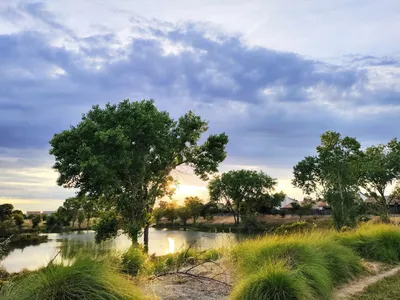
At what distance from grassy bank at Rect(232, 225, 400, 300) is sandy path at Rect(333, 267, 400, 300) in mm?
175

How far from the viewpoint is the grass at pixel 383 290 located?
767 cm

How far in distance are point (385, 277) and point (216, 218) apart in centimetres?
7230

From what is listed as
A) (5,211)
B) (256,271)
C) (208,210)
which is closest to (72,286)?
(256,271)

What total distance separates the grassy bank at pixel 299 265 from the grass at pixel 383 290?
0.68 metres

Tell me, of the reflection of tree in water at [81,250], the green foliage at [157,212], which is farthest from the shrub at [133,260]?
the green foliage at [157,212]

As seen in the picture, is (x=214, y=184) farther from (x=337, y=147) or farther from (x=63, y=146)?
(x=63, y=146)

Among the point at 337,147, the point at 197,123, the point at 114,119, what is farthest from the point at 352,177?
the point at 114,119

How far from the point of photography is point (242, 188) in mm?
60125

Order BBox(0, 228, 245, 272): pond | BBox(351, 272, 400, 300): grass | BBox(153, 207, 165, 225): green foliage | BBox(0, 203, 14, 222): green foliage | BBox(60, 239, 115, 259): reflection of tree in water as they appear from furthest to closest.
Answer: BBox(0, 203, 14, 222): green foliage < BBox(153, 207, 165, 225): green foliage < BBox(351, 272, 400, 300): grass < BBox(0, 228, 245, 272): pond < BBox(60, 239, 115, 259): reflection of tree in water

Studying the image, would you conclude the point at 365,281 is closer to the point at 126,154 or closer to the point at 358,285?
the point at 358,285

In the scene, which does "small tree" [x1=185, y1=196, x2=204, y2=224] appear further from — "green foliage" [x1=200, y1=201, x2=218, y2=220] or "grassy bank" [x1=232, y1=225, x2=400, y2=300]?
"grassy bank" [x1=232, y1=225, x2=400, y2=300]

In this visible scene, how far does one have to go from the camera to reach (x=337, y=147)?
137ft

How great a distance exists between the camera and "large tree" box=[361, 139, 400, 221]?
139 feet

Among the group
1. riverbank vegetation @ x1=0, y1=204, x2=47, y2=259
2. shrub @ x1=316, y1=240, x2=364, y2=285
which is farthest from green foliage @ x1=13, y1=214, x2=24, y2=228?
shrub @ x1=316, y1=240, x2=364, y2=285
